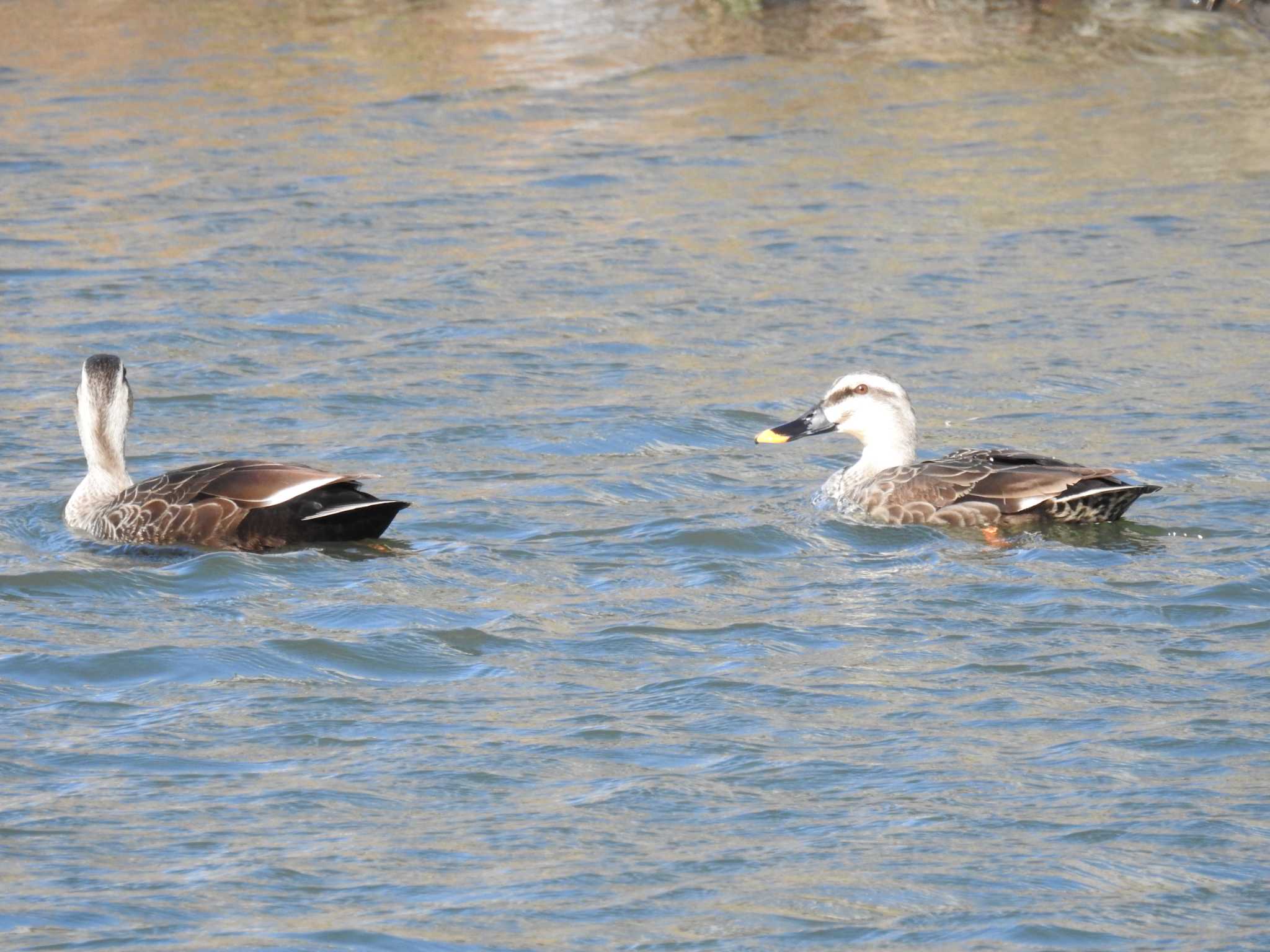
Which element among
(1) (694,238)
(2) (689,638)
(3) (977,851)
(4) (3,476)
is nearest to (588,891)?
(3) (977,851)

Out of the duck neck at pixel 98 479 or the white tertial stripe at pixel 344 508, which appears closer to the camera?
the white tertial stripe at pixel 344 508

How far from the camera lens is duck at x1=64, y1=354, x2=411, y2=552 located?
31.0ft

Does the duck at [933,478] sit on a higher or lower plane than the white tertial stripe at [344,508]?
lower

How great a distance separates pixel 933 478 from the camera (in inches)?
405

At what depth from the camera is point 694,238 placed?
680 inches

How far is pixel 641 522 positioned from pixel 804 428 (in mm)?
1472

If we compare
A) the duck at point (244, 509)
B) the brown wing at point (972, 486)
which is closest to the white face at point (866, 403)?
the brown wing at point (972, 486)

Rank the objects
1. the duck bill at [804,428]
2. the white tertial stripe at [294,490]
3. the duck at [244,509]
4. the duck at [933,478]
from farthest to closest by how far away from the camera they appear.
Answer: the duck bill at [804,428], the duck at [933,478], the duck at [244,509], the white tertial stripe at [294,490]

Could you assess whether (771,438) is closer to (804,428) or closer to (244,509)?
(804,428)

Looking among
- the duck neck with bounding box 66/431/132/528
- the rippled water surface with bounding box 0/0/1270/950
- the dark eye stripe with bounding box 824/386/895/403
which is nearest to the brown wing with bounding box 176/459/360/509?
the rippled water surface with bounding box 0/0/1270/950

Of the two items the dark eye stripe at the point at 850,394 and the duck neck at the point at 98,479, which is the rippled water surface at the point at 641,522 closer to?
the duck neck at the point at 98,479

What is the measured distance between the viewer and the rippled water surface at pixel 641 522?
6230 mm

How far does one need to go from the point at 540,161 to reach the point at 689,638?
1234 cm

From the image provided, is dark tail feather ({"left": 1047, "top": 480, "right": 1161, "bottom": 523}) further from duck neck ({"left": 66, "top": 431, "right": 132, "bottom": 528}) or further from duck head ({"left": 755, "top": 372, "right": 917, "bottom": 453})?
duck neck ({"left": 66, "top": 431, "right": 132, "bottom": 528})
